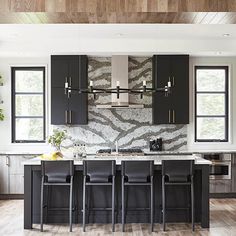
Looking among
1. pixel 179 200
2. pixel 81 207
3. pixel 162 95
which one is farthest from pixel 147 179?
pixel 162 95

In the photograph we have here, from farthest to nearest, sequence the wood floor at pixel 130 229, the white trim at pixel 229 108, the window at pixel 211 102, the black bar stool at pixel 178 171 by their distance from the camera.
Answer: the window at pixel 211 102, the white trim at pixel 229 108, the black bar stool at pixel 178 171, the wood floor at pixel 130 229

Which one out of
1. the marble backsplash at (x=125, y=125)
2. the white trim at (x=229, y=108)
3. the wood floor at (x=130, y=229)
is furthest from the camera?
the white trim at (x=229, y=108)

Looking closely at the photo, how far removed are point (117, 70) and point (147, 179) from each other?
2995 mm

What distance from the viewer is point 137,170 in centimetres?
571

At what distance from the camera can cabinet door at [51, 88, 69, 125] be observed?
8.29 m

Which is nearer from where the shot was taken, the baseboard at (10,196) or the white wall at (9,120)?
the baseboard at (10,196)

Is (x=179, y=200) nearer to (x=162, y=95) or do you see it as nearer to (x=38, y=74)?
(x=162, y=95)

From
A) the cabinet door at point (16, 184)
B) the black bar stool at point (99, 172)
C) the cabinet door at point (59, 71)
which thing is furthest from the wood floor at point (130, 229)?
the cabinet door at point (59, 71)

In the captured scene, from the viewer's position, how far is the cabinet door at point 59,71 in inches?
326

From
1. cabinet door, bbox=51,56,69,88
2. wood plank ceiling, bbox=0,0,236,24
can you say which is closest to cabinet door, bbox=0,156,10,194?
cabinet door, bbox=51,56,69,88

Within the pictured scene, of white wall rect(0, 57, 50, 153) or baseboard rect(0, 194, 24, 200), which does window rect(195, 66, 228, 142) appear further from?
baseboard rect(0, 194, 24, 200)

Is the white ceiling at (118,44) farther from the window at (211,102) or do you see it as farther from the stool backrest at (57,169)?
the stool backrest at (57,169)

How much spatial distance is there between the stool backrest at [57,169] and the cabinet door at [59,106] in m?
2.60

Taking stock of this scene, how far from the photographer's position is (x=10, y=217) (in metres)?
6.57
